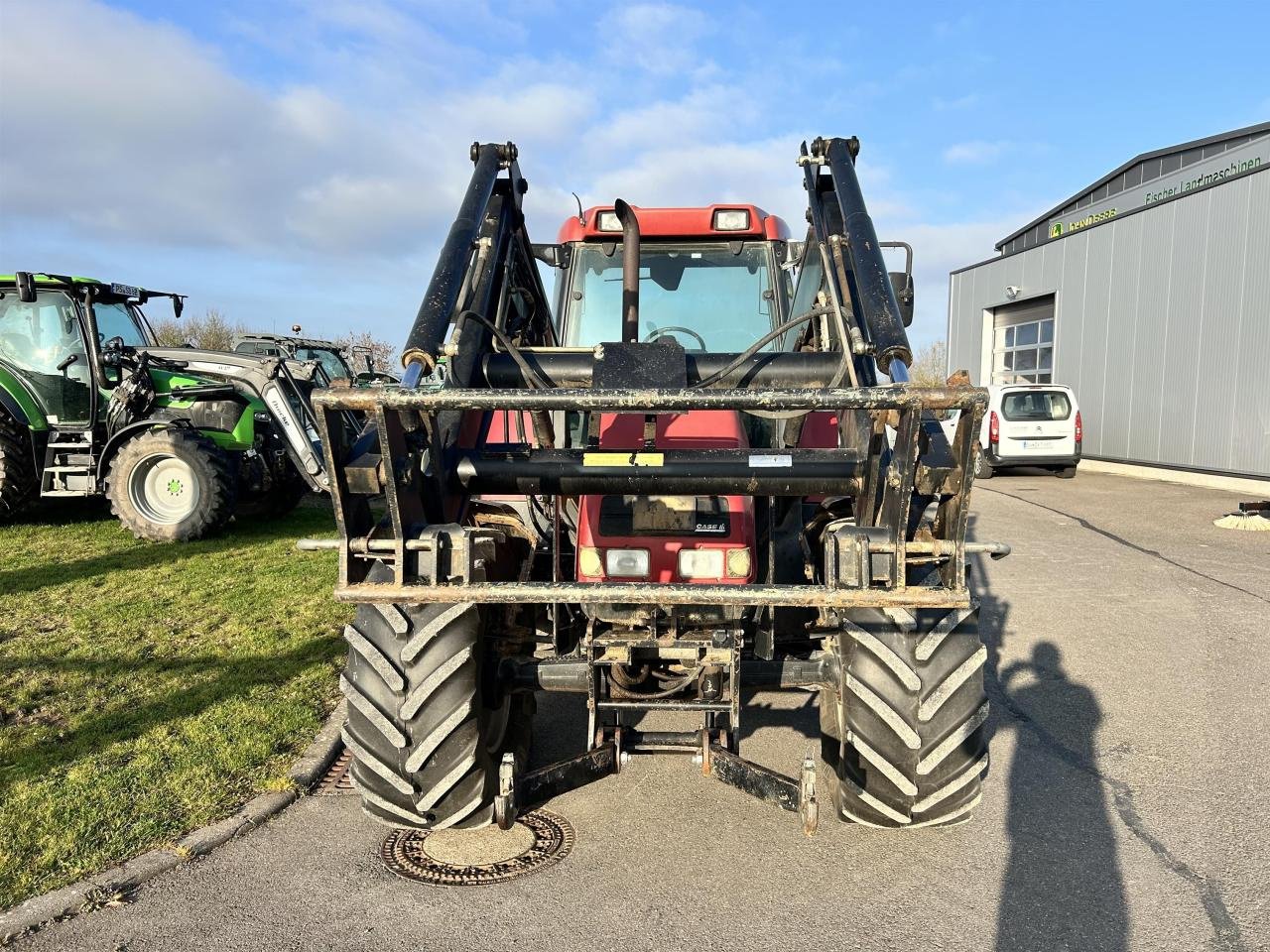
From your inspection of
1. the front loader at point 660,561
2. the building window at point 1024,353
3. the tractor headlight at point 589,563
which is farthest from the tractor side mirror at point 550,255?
the building window at point 1024,353

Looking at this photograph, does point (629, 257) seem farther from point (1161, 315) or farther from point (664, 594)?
point (1161, 315)

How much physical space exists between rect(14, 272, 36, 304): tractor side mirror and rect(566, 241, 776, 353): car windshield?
750 cm

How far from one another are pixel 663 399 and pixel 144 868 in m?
2.46

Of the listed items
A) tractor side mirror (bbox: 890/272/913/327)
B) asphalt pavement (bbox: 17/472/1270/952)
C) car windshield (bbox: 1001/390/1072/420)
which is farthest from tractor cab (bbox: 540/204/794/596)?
car windshield (bbox: 1001/390/1072/420)

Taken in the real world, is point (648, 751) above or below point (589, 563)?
below

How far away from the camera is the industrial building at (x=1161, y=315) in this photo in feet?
47.1

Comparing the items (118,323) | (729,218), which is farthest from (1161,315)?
(118,323)

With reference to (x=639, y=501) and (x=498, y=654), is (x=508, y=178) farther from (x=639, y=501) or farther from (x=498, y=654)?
(x=498, y=654)

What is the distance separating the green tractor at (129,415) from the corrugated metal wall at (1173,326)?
1362 cm

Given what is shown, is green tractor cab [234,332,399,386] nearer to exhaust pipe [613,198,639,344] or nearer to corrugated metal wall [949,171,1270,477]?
exhaust pipe [613,198,639,344]

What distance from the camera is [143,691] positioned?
4930 mm

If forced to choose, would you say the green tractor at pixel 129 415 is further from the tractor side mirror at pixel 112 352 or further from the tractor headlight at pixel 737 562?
the tractor headlight at pixel 737 562

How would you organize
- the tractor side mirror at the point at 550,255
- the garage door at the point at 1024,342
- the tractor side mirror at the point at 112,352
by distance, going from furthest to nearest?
the garage door at the point at 1024,342 < the tractor side mirror at the point at 112,352 < the tractor side mirror at the point at 550,255

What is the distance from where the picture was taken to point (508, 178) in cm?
461
